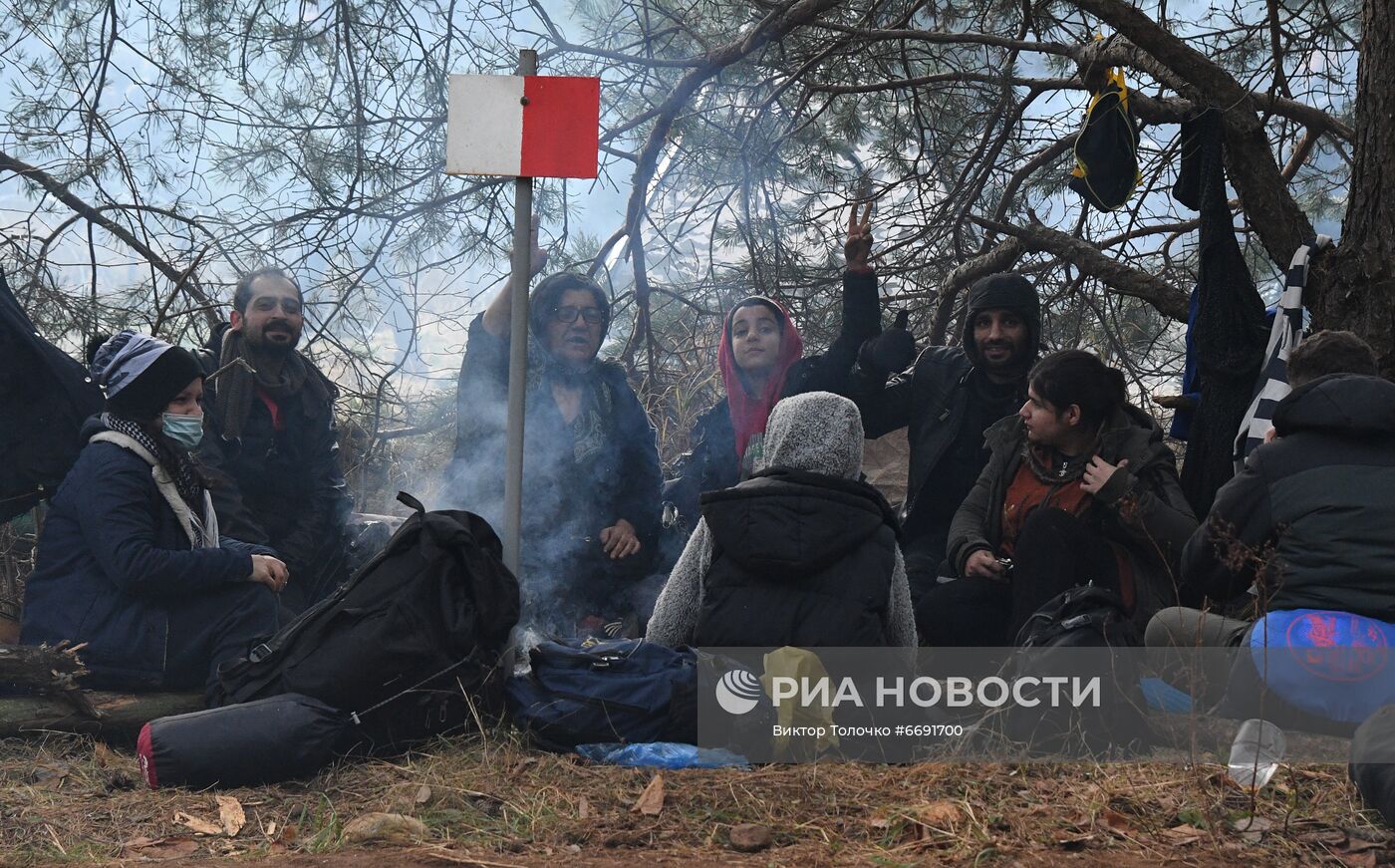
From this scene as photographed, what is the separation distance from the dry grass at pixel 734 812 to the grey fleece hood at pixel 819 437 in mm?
919

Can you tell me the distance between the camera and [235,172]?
6.31 metres

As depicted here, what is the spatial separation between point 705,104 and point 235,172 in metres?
2.62

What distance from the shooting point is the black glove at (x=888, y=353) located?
16.8 feet

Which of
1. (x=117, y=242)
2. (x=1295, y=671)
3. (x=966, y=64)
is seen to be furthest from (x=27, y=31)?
(x=1295, y=671)

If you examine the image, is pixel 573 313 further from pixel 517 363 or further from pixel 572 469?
pixel 517 363

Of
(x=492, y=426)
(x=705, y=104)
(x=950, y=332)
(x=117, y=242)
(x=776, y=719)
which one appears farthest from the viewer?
(x=950, y=332)

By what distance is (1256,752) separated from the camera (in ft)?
10.0

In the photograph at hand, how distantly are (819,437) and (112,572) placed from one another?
2322mm

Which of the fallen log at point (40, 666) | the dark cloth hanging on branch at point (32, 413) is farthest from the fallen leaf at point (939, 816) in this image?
the dark cloth hanging on branch at point (32, 413)

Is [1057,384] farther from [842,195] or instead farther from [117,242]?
[117,242]

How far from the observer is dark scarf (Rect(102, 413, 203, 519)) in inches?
161

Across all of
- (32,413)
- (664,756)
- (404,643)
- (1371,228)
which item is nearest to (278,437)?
(32,413)

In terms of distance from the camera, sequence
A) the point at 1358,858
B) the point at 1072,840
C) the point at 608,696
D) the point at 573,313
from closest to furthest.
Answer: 1. the point at 1358,858
2. the point at 1072,840
3. the point at 608,696
4. the point at 573,313

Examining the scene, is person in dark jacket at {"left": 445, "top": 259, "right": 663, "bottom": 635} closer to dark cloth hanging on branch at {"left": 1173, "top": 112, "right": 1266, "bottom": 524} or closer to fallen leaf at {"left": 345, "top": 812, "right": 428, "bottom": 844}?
fallen leaf at {"left": 345, "top": 812, "right": 428, "bottom": 844}
